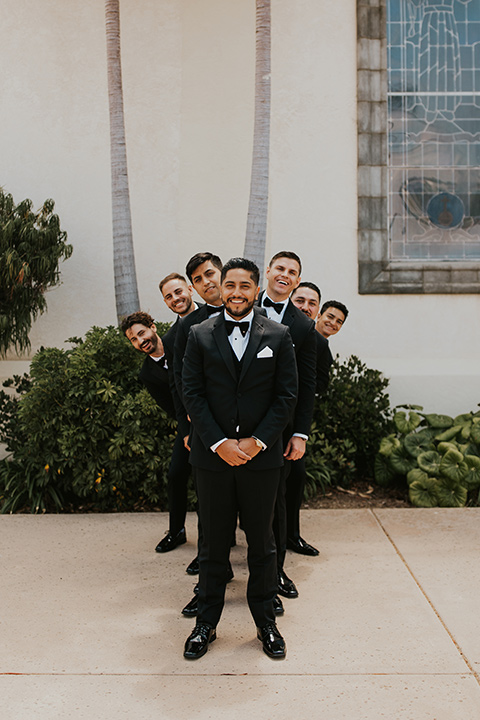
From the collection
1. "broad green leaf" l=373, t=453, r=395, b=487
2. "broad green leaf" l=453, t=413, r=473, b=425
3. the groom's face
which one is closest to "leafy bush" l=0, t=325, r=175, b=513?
"broad green leaf" l=373, t=453, r=395, b=487

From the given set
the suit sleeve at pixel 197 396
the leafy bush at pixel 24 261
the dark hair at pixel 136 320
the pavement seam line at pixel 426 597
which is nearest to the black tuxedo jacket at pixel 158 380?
the dark hair at pixel 136 320

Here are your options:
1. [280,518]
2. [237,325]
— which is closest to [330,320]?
[280,518]

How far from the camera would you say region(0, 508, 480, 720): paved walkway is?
3.04m

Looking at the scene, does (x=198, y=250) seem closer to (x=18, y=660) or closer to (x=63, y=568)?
(x=63, y=568)

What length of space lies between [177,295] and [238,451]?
4.86 feet

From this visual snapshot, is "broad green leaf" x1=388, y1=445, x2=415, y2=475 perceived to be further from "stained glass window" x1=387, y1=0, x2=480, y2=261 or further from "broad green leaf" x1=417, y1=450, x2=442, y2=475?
"stained glass window" x1=387, y1=0, x2=480, y2=261

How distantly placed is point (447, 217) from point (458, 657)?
5168 millimetres

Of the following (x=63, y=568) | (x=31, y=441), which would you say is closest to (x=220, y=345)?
(x=63, y=568)

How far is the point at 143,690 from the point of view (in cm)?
314

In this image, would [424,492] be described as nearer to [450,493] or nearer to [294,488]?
[450,493]

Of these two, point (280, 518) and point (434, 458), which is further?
point (434, 458)

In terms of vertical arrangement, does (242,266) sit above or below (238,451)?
above

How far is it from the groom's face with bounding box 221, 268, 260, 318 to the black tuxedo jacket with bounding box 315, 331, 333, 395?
1186 millimetres

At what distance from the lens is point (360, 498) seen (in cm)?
641
